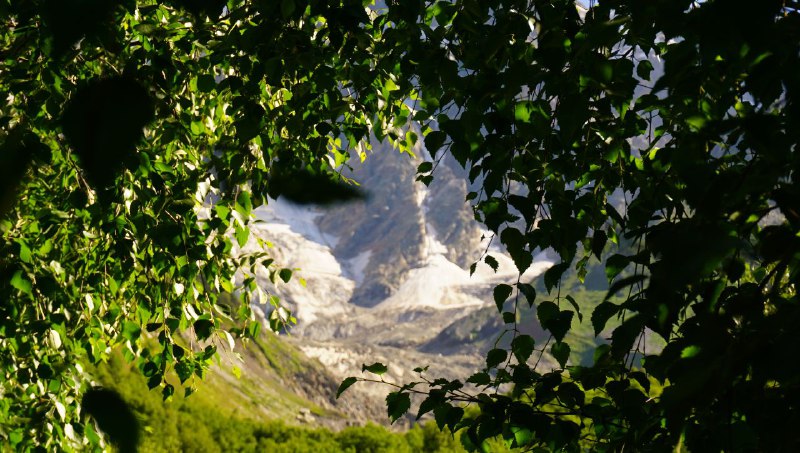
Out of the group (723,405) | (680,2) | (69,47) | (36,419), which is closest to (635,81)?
(680,2)

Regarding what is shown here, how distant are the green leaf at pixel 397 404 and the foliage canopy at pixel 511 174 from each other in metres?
0.01

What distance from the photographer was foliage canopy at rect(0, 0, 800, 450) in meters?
0.86

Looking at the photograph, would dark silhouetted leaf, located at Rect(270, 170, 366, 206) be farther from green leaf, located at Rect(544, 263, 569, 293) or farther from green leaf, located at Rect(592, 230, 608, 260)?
green leaf, located at Rect(592, 230, 608, 260)

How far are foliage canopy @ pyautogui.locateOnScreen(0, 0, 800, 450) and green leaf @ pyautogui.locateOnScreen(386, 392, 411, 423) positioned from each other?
0.5 inches

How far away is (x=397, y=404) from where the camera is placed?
2.73 meters

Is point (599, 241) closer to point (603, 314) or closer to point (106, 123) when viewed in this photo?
point (603, 314)

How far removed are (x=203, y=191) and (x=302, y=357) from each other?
14504 centimetres

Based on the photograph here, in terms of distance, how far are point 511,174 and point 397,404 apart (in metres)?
1.10

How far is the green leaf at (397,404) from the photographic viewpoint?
8.82 feet

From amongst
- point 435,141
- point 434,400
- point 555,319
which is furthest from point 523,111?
point 434,400

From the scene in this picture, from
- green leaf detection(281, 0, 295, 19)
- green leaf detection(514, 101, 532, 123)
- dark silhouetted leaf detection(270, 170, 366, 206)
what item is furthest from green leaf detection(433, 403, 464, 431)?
green leaf detection(281, 0, 295, 19)

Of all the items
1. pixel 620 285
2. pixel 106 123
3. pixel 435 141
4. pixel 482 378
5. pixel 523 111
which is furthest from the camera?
pixel 435 141

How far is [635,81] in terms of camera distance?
92.7 inches

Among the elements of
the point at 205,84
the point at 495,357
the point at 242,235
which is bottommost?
the point at 495,357
